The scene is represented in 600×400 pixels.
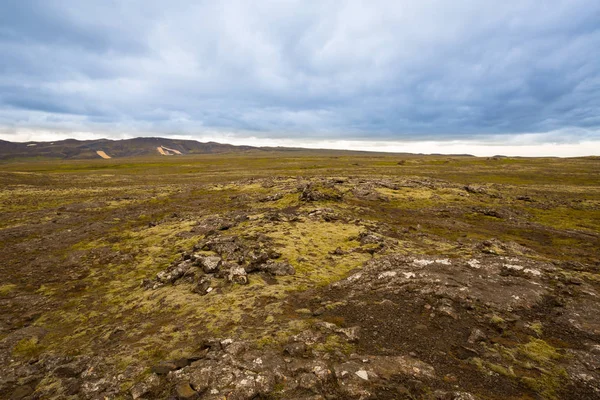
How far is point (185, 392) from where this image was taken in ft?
25.0

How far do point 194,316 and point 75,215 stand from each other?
34158mm

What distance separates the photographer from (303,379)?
7965 mm

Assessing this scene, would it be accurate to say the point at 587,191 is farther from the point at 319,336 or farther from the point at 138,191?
the point at 138,191

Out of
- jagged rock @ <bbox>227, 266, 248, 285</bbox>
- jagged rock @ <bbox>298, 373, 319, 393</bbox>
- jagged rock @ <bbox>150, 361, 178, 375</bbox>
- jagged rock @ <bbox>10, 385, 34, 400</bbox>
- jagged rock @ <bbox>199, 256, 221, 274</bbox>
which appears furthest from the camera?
jagged rock @ <bbox>199, 256, 221, 274</bbox>

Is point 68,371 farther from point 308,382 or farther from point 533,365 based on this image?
point 533,365

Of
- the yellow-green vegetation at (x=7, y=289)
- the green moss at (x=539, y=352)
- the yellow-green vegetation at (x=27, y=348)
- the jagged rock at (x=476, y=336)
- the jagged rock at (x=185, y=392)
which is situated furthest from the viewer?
the yellow-green vegetation at (x=7, y=289)

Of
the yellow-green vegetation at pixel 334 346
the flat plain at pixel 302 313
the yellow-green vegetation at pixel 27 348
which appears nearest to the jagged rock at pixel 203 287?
the flat plain at pixel 302 313

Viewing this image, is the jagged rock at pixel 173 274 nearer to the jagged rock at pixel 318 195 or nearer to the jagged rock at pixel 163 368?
the jagged rock at pixel 163 368

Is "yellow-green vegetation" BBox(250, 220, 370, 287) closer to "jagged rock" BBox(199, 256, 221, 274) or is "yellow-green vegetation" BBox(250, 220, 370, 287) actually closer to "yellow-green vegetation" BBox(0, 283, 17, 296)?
"jagged rock" BBox(199, 256, 221, 274)

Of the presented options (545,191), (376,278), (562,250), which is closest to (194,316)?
(376,278)

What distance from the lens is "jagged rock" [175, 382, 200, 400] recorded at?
294 inches

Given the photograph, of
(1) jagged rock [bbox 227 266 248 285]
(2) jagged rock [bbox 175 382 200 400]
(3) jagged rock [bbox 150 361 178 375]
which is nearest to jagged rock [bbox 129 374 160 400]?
(3) jagged rock [bbox 150 361 178 375]

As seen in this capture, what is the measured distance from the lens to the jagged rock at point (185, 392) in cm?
748

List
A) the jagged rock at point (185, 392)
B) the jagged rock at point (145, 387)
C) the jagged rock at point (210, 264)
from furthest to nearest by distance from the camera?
1. the jagged rock at point (210, 264)
2. the jagged rock at point (145, 387)
3. the jagged rock at point (185, 392)
